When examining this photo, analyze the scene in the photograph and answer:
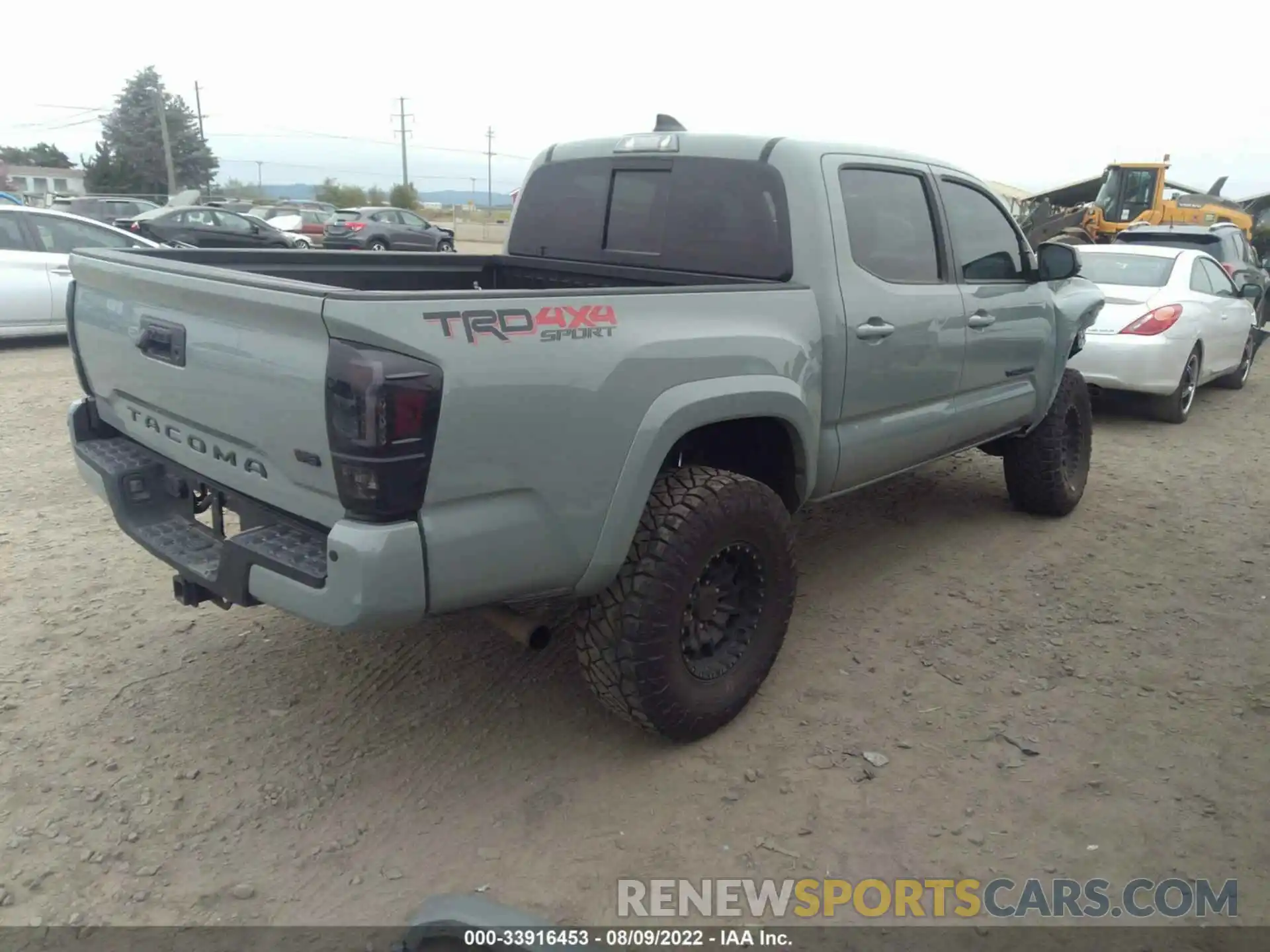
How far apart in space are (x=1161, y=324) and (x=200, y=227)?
19546mm

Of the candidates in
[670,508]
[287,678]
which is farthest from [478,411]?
[287,678]

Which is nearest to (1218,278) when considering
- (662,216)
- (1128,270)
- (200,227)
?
(1128,270)

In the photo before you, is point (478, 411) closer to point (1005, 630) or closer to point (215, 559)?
point (215, 559)

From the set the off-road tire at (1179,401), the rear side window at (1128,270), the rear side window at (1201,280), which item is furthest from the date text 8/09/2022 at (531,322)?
the rear side window at (1201,280)

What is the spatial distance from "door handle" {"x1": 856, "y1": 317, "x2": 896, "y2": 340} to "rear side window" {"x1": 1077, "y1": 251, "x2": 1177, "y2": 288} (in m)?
5.36

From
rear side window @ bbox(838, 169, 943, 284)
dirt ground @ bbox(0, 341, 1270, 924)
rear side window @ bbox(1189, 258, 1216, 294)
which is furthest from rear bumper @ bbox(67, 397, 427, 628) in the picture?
rear side window @ bbox(1189, 258, 1216, 294)

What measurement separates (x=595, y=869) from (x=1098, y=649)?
2.43 m

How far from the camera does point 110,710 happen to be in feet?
10.8

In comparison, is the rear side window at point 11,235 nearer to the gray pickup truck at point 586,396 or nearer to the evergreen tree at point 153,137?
the gray pickup truck at point 586,396

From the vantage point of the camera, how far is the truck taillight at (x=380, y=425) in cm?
221

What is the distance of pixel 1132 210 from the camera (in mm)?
22000

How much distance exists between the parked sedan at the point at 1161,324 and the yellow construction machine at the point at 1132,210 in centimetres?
1035

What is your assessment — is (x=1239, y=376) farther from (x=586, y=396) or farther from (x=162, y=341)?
(x=162, y=341)

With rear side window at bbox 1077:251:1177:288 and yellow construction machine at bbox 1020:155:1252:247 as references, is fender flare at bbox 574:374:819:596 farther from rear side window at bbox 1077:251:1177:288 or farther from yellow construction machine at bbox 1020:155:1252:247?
yellow construction machine at bbox 1020:155:1252:247
